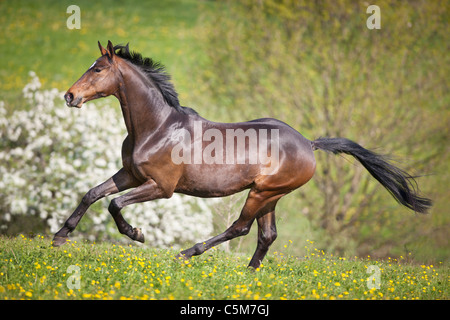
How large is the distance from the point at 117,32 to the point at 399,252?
13945 millimetres

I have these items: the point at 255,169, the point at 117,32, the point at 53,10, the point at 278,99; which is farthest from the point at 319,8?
the point at 53,10

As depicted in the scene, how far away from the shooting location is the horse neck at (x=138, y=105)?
5.44m

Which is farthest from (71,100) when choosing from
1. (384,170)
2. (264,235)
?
(384,170)

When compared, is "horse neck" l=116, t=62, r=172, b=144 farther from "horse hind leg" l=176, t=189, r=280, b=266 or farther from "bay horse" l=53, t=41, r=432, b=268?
"horse hind leg" l=176, t=189, r=280, b=266

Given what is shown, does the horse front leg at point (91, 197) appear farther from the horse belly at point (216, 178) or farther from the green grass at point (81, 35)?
the green grass at point (81, 35)

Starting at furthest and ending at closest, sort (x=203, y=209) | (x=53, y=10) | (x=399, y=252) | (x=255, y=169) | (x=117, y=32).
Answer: (x=53, y=10), (x=117, y=32), (x=399, y=252), (x=203, y=209), (x=255, y=169)

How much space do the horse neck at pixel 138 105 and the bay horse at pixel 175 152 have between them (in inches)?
0.4

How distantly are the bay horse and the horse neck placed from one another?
0.04ft

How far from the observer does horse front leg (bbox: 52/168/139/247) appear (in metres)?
5.50

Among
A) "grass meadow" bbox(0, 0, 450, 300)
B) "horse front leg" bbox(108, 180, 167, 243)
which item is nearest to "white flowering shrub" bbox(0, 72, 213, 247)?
"grass meadow" bbox(0, 0, 450, 300)

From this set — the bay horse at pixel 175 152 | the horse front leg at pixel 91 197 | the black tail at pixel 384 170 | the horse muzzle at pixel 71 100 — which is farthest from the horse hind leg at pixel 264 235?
the horse muzzle at pixel 71 100

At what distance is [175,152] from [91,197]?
42.0 inches

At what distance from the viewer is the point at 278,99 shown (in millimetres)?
12031

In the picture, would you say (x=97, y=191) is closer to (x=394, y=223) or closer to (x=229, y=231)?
(x=229, y=231)
